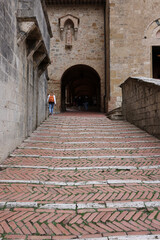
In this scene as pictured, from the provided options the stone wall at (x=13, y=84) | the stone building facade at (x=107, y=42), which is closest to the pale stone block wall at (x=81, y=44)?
the stone building facade at (x=107, y=42)

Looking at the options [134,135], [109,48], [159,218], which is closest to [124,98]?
[134,135]

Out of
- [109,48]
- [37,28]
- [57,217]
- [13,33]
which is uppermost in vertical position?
[109,48]

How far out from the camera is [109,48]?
43.2ft

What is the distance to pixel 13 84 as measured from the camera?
4.98 m

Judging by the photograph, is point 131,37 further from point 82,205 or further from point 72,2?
point 82,205

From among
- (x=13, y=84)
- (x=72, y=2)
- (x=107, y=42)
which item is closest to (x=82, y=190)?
(x=13, y=84)

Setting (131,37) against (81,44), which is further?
(81,44)

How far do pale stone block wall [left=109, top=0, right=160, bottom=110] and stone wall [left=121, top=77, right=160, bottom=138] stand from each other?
4.37 metres

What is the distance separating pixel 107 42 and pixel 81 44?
7.83ft

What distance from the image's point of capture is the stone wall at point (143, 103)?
6107 mm

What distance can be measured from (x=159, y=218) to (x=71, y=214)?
1221mm

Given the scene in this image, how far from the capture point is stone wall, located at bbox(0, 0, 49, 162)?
14.0 ft

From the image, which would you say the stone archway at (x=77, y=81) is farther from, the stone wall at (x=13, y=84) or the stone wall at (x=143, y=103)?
the stone wall at (x=13, y=84)

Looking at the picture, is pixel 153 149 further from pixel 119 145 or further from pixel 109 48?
pixel 109 48
